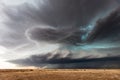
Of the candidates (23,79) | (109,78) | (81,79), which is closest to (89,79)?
(81,79)

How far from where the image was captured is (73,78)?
205 feet

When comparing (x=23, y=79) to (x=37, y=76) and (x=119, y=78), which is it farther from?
(x=119, y=78)

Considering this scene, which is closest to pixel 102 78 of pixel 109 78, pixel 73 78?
pixel 109 78

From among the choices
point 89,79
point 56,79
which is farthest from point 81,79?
point 56,79

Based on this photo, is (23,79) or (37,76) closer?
(23,79)

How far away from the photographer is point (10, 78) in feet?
206

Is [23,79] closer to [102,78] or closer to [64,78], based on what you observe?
[64,78]

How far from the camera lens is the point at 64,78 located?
6266 centimetres

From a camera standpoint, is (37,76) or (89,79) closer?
(89,79)

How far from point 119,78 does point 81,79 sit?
10.3 meters

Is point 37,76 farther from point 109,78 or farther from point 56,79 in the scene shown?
point 109,78

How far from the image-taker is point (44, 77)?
6391cm

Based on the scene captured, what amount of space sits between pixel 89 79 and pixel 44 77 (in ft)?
40.1

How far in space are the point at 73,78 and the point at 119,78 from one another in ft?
39.8
